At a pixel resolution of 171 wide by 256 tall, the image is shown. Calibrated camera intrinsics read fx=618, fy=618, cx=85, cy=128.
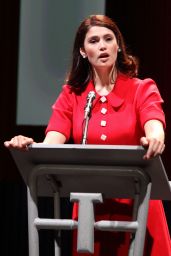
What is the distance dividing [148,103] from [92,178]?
1.23ft

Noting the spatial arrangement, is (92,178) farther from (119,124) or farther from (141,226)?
(119,124)

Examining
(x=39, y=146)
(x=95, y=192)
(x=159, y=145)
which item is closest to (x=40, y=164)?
(x=39, y=146)

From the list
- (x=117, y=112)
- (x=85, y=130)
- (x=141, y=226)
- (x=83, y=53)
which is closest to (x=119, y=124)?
(x=117, y=112)

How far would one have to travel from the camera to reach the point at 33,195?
1715 millimetres

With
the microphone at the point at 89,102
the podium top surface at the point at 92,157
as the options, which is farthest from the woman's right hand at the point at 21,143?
the microphone at the point at 89,102

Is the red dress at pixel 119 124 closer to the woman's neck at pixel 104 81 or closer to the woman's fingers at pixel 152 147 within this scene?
the woman's neck at pixel 104 81

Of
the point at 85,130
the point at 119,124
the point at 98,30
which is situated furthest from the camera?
the point at 98,30

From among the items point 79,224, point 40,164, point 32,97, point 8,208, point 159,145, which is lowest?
point 8,208

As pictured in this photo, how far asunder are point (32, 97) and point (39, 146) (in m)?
2.12

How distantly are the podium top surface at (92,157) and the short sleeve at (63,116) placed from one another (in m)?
0.38

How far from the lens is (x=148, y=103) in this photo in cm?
194

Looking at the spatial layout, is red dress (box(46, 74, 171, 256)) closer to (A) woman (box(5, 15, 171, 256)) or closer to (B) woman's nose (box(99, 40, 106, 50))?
(A) woman (box(5, 15, 171, 256))

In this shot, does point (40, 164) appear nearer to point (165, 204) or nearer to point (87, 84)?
point (87, 84)

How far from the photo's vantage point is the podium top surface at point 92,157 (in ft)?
5.17
